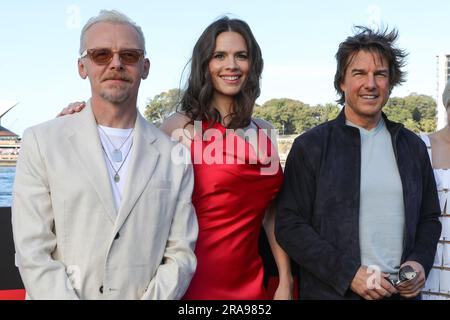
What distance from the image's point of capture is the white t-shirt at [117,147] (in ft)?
8.12

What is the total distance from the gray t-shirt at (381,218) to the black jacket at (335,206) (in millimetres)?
31

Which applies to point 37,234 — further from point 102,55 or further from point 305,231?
point 305,231

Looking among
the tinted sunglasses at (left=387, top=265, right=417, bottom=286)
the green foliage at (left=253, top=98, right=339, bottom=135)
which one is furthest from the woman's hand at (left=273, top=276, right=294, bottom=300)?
the green foliage at (left=253, top=98, right=339, bottom=135)

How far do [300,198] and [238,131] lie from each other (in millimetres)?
492

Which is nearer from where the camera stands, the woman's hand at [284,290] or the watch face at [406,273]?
the watch face at [406,273]

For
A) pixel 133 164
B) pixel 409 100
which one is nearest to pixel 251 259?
pixel 133 164

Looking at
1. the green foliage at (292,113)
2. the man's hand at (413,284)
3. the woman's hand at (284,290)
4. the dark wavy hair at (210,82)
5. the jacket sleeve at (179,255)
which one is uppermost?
the green foliage at (292,113)

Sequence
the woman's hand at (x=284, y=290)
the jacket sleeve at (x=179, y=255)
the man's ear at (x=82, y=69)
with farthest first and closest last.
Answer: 1. the woman's hand at (x=284, y=290)
2. the man's ear at (x=82, y=69)
3. the jacket sleeve at (x=179, y=255)

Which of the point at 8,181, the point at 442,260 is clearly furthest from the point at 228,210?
the point at 8,181

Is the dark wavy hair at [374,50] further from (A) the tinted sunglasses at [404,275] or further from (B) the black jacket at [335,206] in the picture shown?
(A) the tinted sunglasses at [404,275]

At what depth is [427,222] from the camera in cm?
306

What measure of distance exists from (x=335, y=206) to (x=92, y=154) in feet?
3.99

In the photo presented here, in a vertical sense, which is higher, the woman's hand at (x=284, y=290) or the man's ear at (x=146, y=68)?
the man's ear at (x=146, y=68)

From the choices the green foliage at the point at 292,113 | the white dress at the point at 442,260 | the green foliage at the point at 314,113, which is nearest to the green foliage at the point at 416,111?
the green foliage at the point at 314,113
